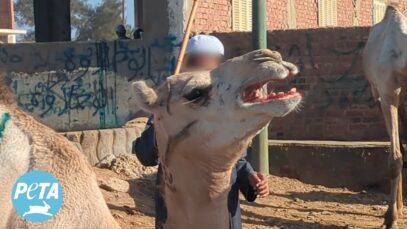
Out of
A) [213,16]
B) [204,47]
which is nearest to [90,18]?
[213,16]

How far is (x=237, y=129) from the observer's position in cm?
287

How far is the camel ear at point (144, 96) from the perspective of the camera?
3117 mm

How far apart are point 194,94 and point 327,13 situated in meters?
19.7

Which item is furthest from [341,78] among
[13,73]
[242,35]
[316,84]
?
[13,73]

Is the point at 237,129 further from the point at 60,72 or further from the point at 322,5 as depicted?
the point at 322,5

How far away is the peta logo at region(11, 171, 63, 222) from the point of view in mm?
2158

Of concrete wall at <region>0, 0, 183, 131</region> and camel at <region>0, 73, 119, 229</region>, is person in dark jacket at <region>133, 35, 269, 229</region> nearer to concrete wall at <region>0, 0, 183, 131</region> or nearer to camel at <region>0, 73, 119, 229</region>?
camel at <region>0, 73, 119, 229</region>

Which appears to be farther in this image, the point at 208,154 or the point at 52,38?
the point at 52,38

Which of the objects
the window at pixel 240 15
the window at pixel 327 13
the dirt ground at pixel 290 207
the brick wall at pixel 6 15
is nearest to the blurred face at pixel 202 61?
the dirt ground at pixel 290 207

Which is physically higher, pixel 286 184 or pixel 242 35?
pixel 242 35

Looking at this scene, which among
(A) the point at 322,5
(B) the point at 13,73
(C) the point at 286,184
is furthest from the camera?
(A) the point at 322,5

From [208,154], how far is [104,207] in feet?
2.50

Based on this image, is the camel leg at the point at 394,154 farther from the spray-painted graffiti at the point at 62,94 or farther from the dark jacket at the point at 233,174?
the dark jacket at the point at 233,174

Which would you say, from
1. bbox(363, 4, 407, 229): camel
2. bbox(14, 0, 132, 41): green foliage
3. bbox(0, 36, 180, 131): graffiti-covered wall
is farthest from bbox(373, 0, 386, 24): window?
bbox(14, 0, 132, 41): green foliage
